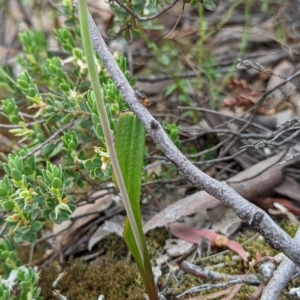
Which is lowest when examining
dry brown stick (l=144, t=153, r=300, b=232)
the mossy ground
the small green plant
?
the mossy ground

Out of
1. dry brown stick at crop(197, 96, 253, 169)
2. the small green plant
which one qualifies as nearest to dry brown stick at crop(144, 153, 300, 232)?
dry brown stick at crop(197, 96, 253, 169)

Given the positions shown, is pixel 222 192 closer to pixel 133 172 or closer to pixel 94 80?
pixel 133 172

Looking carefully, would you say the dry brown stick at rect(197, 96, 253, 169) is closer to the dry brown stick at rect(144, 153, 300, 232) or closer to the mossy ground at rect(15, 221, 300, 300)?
the dry brown stick at rect(144, 153, 300, 232)

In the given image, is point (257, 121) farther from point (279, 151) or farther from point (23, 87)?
point (23, 87)

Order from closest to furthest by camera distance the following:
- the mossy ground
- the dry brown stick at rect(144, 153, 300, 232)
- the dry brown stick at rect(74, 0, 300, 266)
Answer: the dry brown stick at rect(74, 0, 300, 266) → the mossy ground → the dry brown stick at rect(144, 153, 300, 232)

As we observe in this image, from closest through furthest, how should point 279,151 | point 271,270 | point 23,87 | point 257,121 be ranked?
point 271,270, point 23,87, point 279,151, point 257,121

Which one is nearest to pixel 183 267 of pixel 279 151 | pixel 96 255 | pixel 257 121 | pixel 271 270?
pixel 271 270

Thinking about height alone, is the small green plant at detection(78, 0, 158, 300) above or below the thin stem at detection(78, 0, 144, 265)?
below

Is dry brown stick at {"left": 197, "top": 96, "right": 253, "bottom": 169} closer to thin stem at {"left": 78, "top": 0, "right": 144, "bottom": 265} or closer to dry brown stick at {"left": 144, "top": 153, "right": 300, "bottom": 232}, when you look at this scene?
dry brown stick at {"left": 144, "top": 153, "right": 300, "bottom": 232}

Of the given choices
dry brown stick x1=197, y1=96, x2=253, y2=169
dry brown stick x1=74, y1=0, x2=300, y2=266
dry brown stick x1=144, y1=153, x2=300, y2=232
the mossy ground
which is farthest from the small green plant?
dry brown stick x1=197, y1=96, x2=253, y2=169

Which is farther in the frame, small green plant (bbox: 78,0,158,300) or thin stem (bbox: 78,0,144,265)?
small green plant (bbox: 78,0,158,300)

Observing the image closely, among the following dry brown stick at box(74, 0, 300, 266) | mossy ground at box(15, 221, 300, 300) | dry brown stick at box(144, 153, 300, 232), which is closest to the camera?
dry brown stick at box(74, 0, 300, 266)
